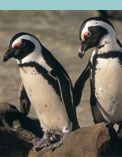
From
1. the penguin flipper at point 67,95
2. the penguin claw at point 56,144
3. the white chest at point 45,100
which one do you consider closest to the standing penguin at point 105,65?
the penguin flipper at point 67,95

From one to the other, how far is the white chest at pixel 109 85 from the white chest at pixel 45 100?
273mm

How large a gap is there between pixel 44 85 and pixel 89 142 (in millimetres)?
579

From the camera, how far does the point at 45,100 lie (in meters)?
3.38

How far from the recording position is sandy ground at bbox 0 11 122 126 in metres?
4.51

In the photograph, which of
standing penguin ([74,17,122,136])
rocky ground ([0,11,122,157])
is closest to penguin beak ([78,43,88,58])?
standing penguin ([74,17,122,136])

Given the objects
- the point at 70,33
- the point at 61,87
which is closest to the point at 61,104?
the point at 61,87

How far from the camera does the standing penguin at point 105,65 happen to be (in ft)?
10.8

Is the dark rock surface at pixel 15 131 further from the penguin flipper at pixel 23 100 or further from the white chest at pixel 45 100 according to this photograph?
the white chest at pixel 45 100

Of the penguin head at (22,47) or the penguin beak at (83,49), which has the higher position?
the penguin head at (22,47)

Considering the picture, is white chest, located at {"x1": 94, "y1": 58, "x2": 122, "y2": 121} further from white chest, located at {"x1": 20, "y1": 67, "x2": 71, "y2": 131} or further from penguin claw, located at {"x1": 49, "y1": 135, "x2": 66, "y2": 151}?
penguin claw, located at {"x1": 49, "y1": 135, "x2": 66, "y2": 151}

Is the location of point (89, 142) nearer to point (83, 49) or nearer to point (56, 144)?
point (56, 144)

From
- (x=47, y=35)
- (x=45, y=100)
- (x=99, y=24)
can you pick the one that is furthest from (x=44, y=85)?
(x=47, y=35)

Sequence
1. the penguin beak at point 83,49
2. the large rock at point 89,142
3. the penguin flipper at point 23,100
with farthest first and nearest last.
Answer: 1. the penguin flipper at point 23,100
2. the penguin beak at point 83,49
3. the large rock at point 89,142

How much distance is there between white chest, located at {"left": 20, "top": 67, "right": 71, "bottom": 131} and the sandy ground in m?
0.99
